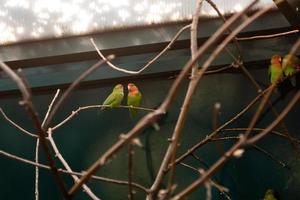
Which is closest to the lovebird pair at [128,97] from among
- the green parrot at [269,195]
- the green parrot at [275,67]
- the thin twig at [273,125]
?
the green parrot at [275,67]

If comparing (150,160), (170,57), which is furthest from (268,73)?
(150,160)

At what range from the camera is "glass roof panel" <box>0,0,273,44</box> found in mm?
2168

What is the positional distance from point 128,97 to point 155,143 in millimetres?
322

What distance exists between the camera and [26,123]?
2637 mm

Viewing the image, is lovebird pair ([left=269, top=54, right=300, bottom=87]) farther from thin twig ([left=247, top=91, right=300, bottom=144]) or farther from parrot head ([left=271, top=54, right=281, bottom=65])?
thin twig ([left=247, top=91, right=300, bottom=144])

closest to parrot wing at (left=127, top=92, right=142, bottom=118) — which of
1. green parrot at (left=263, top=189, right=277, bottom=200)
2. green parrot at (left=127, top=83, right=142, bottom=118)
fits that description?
green parrot at (left=127, top=83, right=142, bottom=118)

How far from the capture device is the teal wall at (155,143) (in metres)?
2.43

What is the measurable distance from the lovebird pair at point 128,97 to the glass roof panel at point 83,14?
1.09 ft

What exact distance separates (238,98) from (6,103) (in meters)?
1.35

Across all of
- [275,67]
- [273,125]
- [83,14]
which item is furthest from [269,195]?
[273,125]

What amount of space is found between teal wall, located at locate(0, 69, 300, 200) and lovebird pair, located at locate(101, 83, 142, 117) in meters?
0.15

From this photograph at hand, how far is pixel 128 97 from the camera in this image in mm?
2387

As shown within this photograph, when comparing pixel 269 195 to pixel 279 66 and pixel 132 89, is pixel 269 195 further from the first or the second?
pixel 132 89

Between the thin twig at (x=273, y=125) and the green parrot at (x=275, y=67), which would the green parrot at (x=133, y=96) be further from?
the thin twig at (x=273, y=125)
